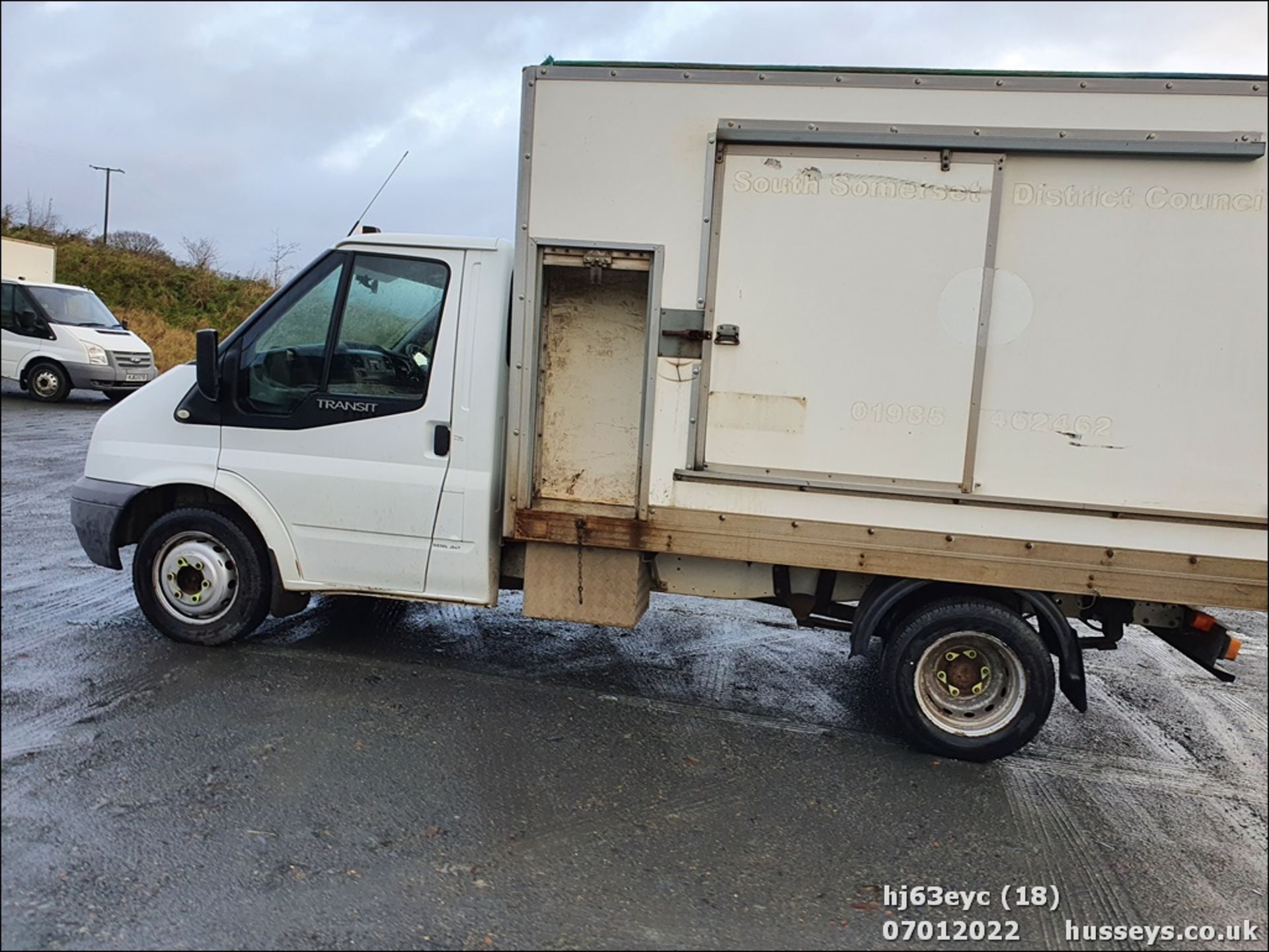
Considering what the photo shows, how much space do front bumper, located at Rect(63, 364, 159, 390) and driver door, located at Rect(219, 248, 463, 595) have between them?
10.8 m

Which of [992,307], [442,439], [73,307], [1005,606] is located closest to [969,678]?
[1005,606]

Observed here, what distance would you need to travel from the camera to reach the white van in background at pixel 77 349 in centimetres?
1395

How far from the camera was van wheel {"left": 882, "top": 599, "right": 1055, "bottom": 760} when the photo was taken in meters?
4.43

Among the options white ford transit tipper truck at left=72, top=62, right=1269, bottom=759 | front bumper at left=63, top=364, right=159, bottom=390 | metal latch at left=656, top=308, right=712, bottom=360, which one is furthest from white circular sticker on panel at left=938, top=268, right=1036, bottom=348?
front bumper at left=63, top=364, right=159, bottom=390

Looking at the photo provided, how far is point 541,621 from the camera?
6.32 metres

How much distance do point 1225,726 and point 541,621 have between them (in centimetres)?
410

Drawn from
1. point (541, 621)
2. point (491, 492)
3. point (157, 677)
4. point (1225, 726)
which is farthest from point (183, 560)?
point (1225, 726)

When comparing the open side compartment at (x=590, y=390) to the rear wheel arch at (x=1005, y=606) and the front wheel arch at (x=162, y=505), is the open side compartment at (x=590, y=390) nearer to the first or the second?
the rear wheel arch at (x=1005, y=606)

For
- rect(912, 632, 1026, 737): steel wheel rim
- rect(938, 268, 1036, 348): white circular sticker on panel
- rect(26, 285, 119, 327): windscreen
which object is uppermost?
rect(26, 285, 119, 327): windscreen

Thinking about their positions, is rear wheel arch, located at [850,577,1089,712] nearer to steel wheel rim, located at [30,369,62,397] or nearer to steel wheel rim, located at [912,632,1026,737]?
steel wheel rim, located at [912,632,1026,737]

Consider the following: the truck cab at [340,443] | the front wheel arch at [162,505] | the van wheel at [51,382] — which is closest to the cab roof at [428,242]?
the truck cab at [340,443]

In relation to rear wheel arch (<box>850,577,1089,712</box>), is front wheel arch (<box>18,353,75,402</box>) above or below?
above

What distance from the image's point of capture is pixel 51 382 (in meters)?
14.5

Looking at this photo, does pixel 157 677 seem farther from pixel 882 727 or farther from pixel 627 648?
pixel 882 727
